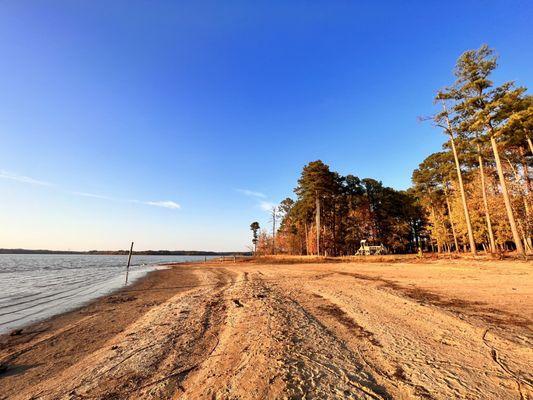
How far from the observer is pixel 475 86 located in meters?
21.2

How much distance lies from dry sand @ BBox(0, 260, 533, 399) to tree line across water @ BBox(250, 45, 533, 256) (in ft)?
65.3

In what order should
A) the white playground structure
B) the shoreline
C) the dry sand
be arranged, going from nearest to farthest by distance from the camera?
the dry sand < the shoreline < the white playground structure

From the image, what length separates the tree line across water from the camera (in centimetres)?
2088

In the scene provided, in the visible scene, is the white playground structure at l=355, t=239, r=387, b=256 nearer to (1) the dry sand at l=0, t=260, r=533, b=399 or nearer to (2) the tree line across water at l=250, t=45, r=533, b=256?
(2) the tree line across water at l=250, t=45, r=533, b=256

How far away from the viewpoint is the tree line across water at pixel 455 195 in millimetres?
20875

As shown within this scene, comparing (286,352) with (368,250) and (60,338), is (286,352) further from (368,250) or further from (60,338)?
(368,250)

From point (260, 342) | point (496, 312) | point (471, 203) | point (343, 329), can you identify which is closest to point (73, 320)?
point (260, 342)

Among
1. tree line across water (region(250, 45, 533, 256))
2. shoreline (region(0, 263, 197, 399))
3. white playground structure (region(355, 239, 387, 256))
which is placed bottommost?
shoreline (region(0, 263, 197, 399))

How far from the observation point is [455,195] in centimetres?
3694

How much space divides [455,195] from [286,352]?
43.6 metres

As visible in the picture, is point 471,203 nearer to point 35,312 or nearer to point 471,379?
point 471,379

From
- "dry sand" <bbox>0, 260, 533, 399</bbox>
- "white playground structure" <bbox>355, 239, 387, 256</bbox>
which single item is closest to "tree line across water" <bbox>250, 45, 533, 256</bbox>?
"white playground structure" <bbox>355, 239, 387, 256</bbox>

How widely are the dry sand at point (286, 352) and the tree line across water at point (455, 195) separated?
1990 cm

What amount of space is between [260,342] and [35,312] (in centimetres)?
1016
